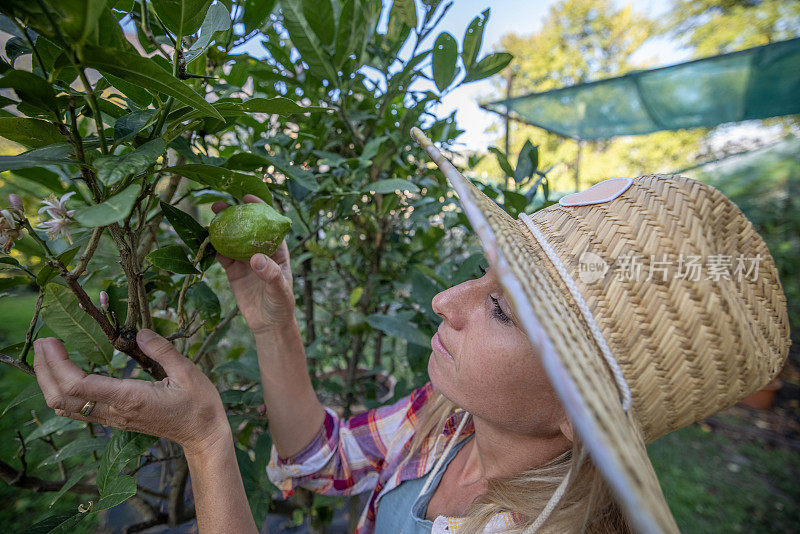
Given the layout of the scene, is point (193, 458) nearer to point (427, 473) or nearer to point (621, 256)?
point (427, 473)

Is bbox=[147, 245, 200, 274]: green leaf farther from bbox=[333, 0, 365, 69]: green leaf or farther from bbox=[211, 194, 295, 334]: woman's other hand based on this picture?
bbox=[333, 0, 365, 69]: green leaf

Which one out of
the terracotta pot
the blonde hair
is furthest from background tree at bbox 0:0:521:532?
the terracotta pot

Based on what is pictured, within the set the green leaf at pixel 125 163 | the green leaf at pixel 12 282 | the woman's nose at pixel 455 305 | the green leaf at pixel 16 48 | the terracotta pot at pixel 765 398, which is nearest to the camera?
the green leaf at pixel 125 163

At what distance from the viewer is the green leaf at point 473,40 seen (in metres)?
0.92

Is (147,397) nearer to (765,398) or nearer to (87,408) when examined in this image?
(87,408)

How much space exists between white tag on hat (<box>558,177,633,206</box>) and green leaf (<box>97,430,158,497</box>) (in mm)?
762

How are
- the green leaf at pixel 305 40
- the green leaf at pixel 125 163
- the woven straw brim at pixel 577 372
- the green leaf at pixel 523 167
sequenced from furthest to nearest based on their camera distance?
the green leaf at pixel 523 167
the green leaf at pixel 305 40
the green leaf at pixel 125 163
the woven straw brim at pixel 577 372

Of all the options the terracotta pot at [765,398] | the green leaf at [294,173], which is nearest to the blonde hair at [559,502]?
the green leaf at [294,173]

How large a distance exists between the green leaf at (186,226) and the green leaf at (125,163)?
137mm

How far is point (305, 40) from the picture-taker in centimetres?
84

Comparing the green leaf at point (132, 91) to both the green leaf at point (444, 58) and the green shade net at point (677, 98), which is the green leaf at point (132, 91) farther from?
the green shade net at point (677, 98)

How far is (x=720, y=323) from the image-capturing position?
1.56 ft

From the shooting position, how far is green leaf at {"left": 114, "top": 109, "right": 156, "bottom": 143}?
1.56 feet

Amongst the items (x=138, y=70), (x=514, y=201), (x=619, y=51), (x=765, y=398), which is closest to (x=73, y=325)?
(x=138, y=70)
